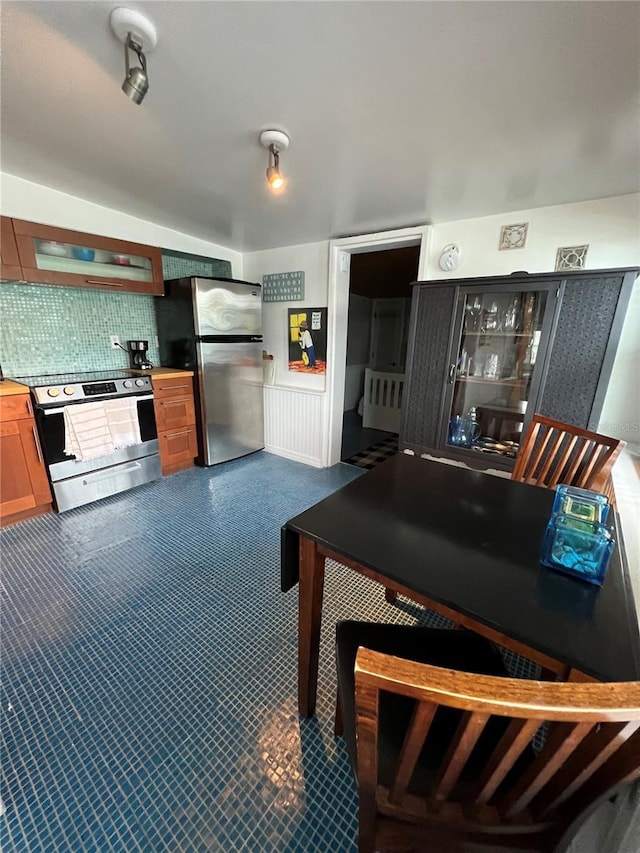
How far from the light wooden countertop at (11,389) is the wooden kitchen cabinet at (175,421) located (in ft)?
2.87

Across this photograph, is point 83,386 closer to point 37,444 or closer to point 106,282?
point 37,444

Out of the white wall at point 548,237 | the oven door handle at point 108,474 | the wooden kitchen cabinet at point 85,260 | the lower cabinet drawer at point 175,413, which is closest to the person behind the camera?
the white wall at point 548,237

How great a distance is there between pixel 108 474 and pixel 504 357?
10.5ft

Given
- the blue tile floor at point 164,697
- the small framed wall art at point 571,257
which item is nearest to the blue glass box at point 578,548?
the blue tile floor at point 164,697

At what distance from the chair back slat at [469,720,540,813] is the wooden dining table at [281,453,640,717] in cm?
22

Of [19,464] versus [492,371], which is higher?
[492,371]

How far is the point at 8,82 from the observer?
1265 millimetres

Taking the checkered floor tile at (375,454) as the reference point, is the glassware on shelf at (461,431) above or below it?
above

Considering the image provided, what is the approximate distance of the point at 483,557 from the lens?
0.90 m

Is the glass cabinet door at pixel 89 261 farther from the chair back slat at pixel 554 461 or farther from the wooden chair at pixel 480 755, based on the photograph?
the chair back slat at pixel 554 461

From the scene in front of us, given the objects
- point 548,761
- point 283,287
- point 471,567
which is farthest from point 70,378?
point 548,761

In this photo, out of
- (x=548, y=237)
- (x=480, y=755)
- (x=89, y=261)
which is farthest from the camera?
(x=89, y=261)

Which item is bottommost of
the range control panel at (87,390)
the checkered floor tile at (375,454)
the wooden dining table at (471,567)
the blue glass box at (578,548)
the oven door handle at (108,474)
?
the checkered floor tile at (375,454)

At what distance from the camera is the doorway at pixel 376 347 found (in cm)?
387
